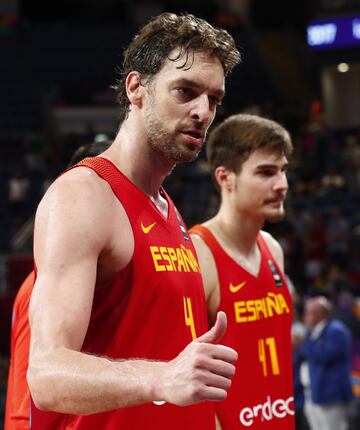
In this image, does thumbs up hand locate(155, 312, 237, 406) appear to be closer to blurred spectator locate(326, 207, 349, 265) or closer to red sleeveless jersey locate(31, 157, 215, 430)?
red sleeveless jersey locate(31, 157, 215, 430)

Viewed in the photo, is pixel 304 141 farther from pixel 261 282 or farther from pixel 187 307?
pixel 187 307

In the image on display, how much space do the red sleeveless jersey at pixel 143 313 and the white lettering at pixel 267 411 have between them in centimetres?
114

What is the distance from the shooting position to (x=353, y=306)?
36.6 feet

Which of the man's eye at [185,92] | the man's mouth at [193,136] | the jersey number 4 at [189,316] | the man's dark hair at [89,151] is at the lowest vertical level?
the jersey number 4 at [189,316]

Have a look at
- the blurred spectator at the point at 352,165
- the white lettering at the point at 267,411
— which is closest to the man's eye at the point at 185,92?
the white lettering at the point at 267,411

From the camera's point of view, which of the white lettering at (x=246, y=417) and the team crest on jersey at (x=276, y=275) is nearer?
the white lettering at (x=246, y=417)

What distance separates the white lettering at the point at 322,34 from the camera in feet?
65.3

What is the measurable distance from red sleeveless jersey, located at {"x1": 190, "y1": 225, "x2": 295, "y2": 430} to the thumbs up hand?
5.80 ft

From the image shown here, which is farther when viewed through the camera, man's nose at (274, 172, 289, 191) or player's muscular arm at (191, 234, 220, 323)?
man's nose at (274, 172, 289, 191)

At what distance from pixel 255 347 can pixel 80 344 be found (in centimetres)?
175

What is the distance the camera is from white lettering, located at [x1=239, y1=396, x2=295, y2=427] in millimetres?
3592

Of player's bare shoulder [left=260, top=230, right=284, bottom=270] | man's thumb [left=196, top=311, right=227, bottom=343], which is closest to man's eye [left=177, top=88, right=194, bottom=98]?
man's thumb [left=196, top=311, right=227, bottom=343]

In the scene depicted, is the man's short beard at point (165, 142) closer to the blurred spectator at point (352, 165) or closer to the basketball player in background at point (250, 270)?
the basketball player in background at point (250, 270)

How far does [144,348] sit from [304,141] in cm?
1639
